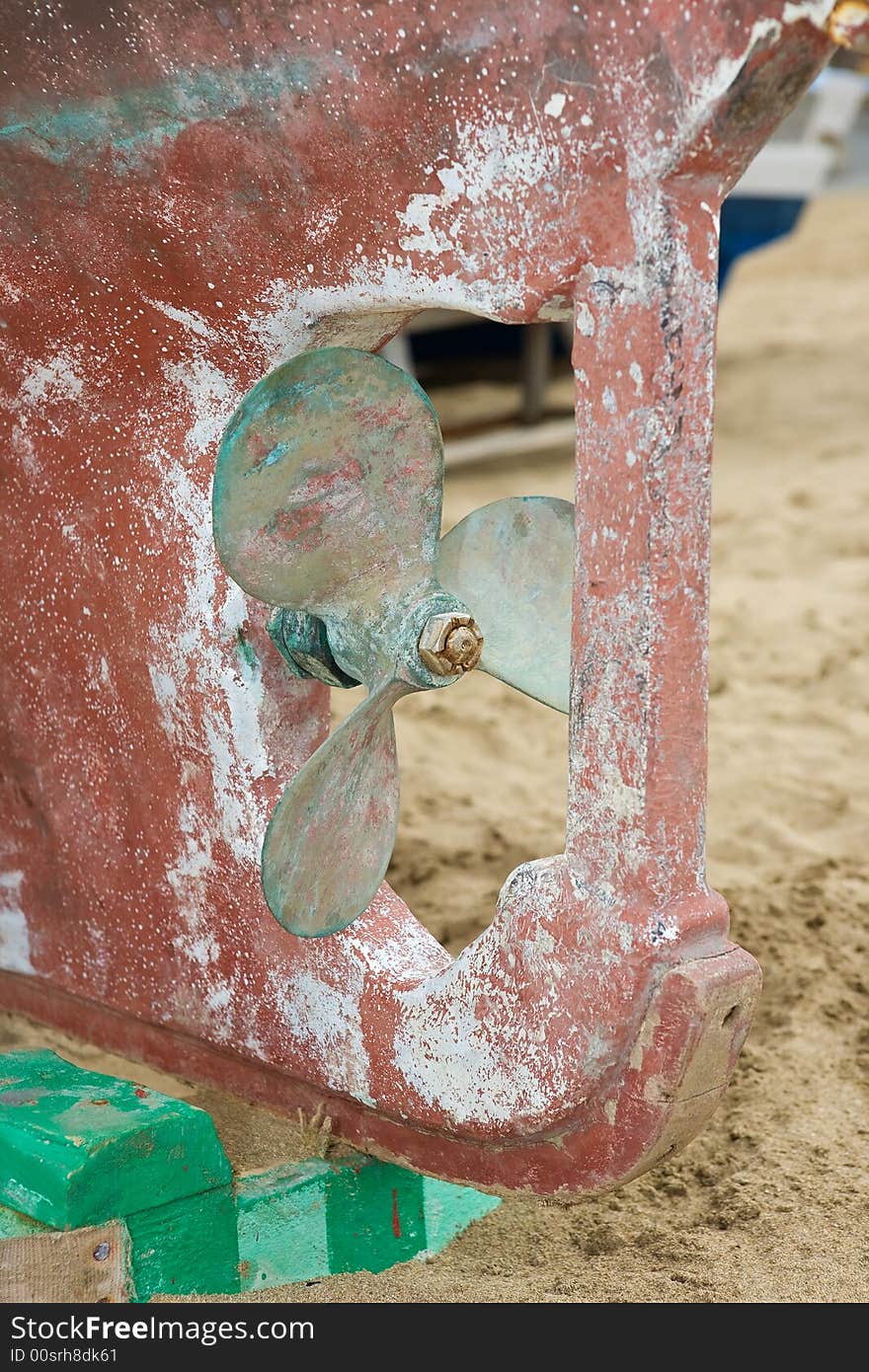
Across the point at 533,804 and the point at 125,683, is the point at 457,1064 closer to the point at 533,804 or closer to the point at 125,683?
the point at 125,683

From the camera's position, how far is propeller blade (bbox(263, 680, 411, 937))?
7.34 ft

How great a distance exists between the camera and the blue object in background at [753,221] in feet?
25.7

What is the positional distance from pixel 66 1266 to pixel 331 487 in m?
1.05

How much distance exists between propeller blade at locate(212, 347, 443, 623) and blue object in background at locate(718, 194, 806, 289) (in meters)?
5.86

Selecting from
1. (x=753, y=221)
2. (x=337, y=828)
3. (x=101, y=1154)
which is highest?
(x=753, y=221)

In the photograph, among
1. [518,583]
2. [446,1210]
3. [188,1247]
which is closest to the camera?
[188,1247]

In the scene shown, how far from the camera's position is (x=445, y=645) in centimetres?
221

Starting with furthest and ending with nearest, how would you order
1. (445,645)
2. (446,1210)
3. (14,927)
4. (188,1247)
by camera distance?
1. (14,927)
2. (446,1210)
3. (188,1247)
4. (445,645)

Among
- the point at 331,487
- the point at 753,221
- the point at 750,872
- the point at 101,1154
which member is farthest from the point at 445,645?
the point at 753,221

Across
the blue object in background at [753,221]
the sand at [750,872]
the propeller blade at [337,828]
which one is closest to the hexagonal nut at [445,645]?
the propeller blade at [337,828]

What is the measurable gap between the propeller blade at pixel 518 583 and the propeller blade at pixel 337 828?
0.73ft

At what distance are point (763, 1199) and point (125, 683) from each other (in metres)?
1.22

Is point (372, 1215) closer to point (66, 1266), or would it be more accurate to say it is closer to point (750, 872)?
point (66, 1266)

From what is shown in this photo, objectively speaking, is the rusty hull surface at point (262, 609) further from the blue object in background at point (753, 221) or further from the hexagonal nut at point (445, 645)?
the blue object in background at point (753, 221)
